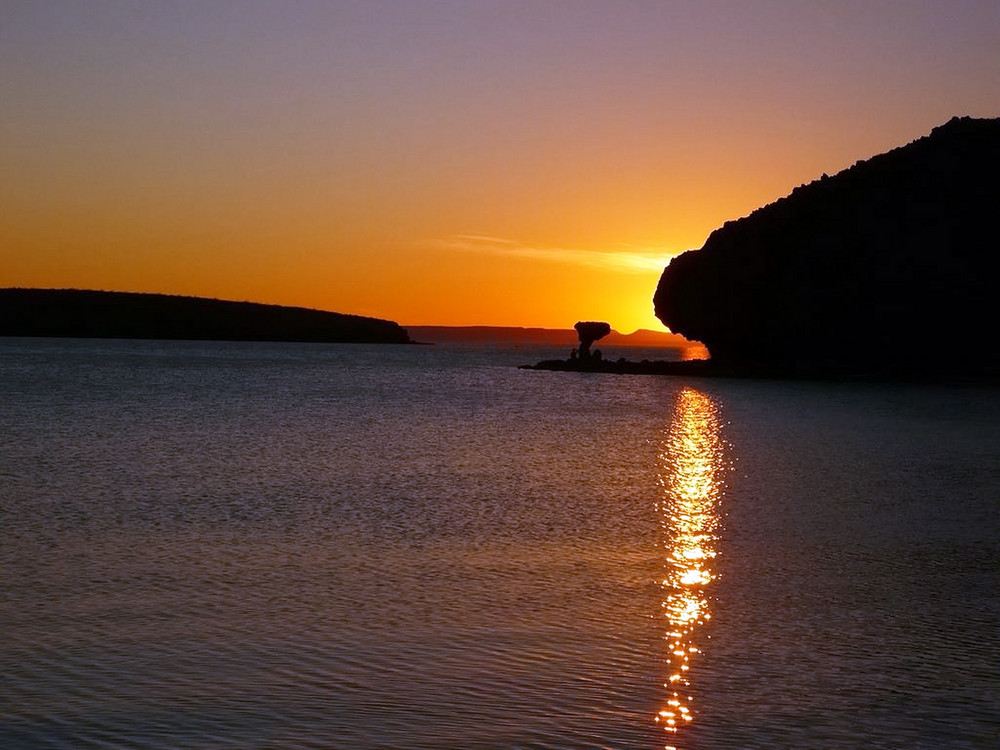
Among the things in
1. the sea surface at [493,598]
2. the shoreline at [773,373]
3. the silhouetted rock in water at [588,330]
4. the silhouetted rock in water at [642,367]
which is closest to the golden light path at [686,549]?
the sea surface at [493,598]

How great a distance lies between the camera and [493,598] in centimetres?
1365

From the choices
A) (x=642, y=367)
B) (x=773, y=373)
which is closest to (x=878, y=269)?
(x=773, y=373)

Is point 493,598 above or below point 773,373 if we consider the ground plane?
below

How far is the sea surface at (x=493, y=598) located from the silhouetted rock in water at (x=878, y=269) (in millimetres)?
56123

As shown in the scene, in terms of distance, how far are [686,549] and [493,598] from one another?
505 cm

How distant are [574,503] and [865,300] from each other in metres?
72.1

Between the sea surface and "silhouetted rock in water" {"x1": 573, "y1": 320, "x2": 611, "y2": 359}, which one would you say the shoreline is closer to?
"silhouetted rock in water" {"x1": 573, "y1": 320, "x2": 611, "y2": 359}

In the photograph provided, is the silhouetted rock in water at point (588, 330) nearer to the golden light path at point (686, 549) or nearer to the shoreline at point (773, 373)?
the shoreline at point (773, 373)

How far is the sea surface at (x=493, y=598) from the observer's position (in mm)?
9211

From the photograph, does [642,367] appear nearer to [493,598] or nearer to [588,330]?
[588,330]

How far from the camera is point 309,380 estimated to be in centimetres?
9138

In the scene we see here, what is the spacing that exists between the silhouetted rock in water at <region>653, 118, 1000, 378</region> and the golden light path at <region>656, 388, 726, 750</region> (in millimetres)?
51427

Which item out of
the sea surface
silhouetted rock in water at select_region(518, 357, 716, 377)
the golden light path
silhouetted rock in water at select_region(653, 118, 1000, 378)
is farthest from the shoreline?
the sea surface

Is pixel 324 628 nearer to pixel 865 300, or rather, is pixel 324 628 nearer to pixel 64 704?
pixel 64 704
